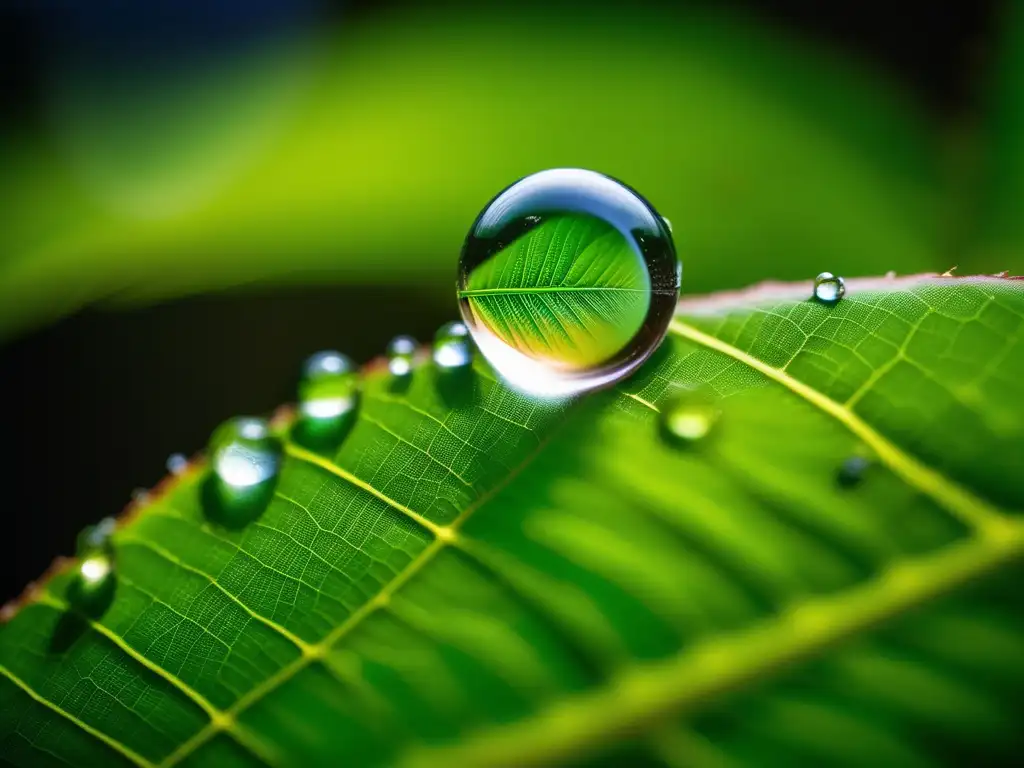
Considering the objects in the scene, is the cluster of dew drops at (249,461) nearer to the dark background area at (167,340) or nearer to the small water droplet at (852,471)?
the small water droplet at (852,471)

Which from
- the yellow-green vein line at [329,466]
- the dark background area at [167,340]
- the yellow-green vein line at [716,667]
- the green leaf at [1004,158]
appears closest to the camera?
the yellow-green vein line at [716,667]

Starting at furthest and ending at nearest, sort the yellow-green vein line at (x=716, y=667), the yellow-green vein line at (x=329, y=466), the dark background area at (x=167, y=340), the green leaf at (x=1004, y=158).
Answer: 1. the dark background area at (x=167, y=340)
2. the green leaf at (x=1004, y=158)
3. the yellow-green vein line at (x=329, y=466)
4. the yellow-green vein line at (x=716, y=667)

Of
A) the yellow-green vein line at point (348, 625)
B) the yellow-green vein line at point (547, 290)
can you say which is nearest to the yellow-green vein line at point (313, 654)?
the yellow-green vein line at point (348, 625)

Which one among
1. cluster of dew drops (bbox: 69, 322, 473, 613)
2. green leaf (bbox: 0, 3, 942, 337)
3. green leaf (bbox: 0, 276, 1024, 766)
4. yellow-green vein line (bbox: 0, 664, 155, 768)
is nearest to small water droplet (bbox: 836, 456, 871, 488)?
green leaf (bbox: 0, 276, 1024, 766)

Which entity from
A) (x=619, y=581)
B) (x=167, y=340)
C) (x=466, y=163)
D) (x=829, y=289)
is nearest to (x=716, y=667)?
(x=619, y=581)

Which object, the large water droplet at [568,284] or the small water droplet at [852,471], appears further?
the large water droplet at [568,284]

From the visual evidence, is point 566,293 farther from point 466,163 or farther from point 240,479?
point 466,163
